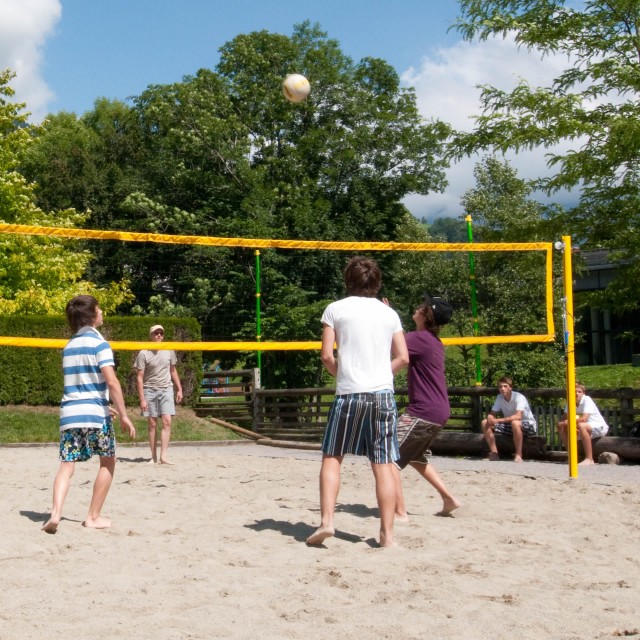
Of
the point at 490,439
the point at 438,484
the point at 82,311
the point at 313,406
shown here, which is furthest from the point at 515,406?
the point at 82,311

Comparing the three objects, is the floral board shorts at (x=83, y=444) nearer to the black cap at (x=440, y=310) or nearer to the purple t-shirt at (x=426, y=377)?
the purple t-shirt at (x=426, y=377)

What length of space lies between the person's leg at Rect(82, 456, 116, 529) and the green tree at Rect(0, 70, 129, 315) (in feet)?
45.3

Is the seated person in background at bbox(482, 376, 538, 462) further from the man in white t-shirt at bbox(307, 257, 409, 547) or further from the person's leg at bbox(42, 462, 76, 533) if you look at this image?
the person's leg at bbox(42, 462, 76, 533)

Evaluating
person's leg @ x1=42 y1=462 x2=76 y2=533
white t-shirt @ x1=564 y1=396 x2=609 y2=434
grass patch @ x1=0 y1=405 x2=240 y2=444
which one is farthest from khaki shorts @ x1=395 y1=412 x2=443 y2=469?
grass patch @ x1=0 y1=405 x2=240 y2=444

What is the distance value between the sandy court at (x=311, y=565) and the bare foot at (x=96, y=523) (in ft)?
0.21

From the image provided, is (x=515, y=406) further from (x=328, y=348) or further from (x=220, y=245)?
(x=328, y=348)

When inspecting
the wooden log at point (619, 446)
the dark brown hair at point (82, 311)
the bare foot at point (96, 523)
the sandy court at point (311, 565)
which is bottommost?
the sandy court at point (311, 565)

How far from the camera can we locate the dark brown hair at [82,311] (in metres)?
5.57

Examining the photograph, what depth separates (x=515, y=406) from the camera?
11062mm

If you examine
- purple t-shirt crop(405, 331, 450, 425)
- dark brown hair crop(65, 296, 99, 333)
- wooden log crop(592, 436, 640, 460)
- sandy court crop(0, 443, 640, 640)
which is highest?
dark brown hair crop(65, 296, 99, 333)

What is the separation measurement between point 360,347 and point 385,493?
804mm

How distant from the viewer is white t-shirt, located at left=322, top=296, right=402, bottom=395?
16.5ft

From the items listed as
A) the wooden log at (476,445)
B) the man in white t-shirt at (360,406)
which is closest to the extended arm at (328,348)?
the man in white t-shirt at (360,406)

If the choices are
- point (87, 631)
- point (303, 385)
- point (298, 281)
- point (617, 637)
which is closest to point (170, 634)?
point (87, 631)
